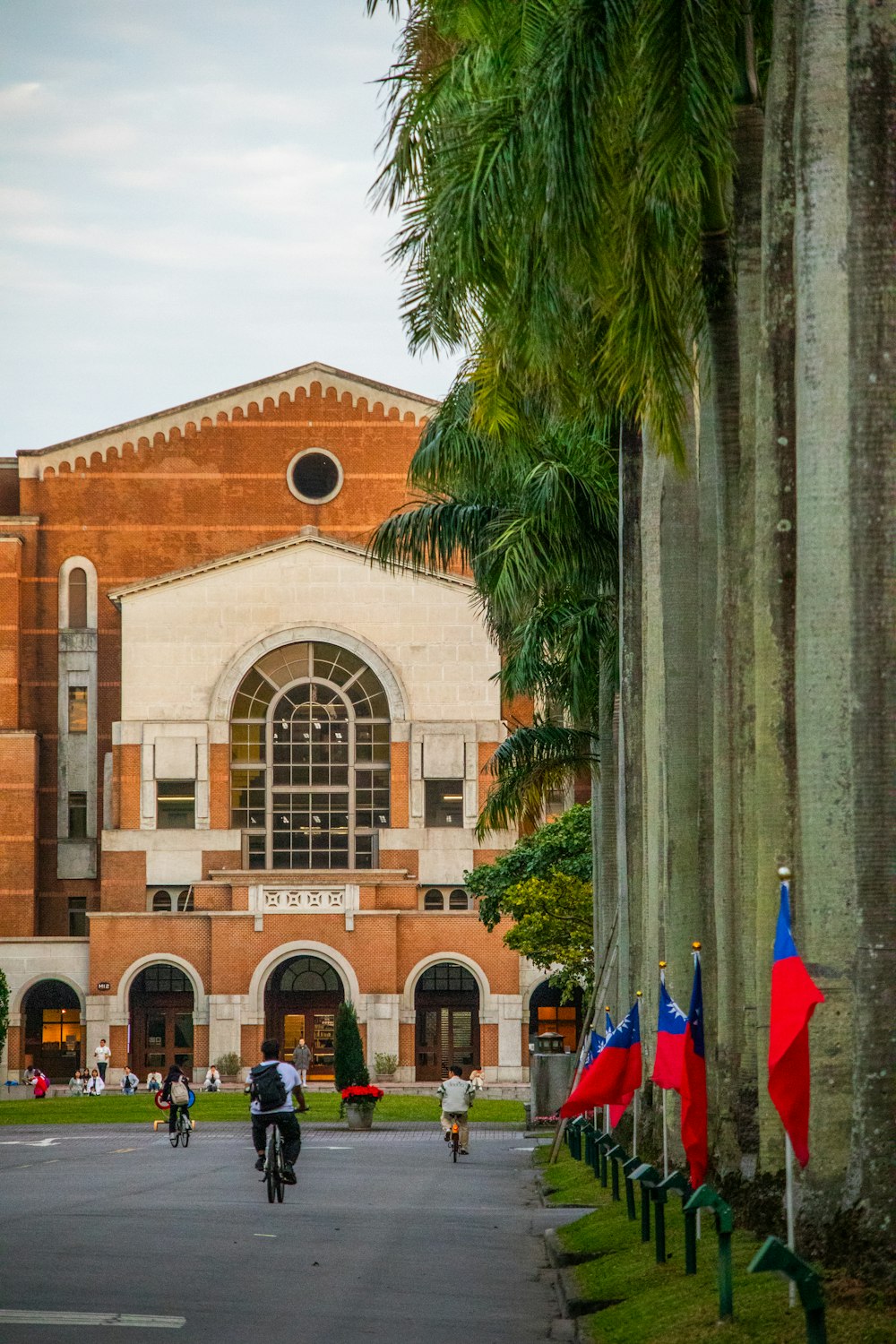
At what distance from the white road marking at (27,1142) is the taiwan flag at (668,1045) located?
22484 mm

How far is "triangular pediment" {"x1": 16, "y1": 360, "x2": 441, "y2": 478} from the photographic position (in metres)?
68.2

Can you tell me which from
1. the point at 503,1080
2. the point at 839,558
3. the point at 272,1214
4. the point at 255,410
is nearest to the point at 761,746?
the point at 839,558

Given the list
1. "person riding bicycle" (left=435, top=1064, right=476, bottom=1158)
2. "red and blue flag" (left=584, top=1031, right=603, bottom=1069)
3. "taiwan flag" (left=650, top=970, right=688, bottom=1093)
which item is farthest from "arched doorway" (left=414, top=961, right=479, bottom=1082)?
"taiwan flag" (left=650, top=970, right=688, bottom=1093)

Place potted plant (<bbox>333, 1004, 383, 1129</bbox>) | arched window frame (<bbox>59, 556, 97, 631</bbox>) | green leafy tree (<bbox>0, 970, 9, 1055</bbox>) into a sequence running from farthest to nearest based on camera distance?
arched window frame (<bbox>59, 556, 97, 631</bbox>) → green leafy tree (<bbox>0, 970, 9, 1055</bbox>) → potted plant (<bbox>333, 1004, 383, 1129</bbox>)

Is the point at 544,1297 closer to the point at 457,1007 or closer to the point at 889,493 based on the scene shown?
the point at 889,493

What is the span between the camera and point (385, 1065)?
60.4 meters

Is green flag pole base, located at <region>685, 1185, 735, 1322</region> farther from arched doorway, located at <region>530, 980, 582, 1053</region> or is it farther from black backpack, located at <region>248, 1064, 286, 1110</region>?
arched doorway, located at <region>530, 980, 582, 1053</region>

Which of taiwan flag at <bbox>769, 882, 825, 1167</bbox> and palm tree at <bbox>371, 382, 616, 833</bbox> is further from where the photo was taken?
palm tree at <bbox>371, 382, 616, 833</bbox>

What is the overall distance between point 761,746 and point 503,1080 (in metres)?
49.8

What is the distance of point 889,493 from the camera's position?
421 inches

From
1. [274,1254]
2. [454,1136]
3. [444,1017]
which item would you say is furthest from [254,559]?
[274,1254]

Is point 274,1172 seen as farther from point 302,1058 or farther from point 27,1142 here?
point 302,1058

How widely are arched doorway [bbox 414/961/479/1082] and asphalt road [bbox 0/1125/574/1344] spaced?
34.4 m

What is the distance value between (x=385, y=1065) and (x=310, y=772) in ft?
31.4
